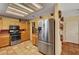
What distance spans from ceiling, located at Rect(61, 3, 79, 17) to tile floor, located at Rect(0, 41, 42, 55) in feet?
2.86

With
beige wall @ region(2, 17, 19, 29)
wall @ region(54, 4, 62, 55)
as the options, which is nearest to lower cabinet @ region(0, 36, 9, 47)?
beige wall @ region(2, 17, 19, 29)

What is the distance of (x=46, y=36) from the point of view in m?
2.11

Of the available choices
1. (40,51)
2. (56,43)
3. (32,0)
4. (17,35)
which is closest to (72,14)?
(56,43)

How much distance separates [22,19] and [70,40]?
95 cm

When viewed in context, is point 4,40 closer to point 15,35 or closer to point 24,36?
point 15,35

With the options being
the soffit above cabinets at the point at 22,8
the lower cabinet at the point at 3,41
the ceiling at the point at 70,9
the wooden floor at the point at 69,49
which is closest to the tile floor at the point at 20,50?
the lower cabinet at the point at 3,41

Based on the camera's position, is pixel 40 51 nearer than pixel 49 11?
No

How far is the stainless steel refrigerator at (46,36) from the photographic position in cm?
200

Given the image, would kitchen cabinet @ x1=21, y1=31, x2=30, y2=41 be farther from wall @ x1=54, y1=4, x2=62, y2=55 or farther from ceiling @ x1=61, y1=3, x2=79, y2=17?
ceiling @ x1=61, y1=3, x2=79, y2=17

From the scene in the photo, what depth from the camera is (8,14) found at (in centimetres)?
187

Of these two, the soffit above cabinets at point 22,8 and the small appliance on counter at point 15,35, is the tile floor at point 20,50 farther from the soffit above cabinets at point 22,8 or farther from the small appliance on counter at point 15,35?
the soffit above cabinets at point 22,8

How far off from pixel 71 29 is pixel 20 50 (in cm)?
100

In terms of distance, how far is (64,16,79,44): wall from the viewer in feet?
6.21
